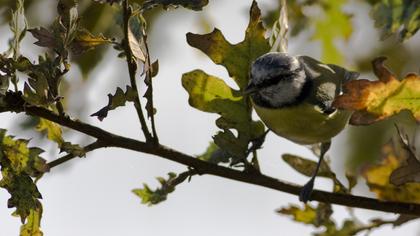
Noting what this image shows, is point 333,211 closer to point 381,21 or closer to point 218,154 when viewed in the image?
point 218,154

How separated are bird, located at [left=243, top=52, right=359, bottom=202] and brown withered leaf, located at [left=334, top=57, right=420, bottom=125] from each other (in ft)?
3.48

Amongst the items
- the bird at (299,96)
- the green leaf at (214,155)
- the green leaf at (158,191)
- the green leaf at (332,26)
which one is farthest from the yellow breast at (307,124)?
the green leaf at (158,191)

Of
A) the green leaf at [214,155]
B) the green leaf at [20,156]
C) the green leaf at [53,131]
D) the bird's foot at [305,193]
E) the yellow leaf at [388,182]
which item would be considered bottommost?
the yellow leaf at [388,182]

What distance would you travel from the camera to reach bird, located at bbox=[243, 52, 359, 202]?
2537 mm

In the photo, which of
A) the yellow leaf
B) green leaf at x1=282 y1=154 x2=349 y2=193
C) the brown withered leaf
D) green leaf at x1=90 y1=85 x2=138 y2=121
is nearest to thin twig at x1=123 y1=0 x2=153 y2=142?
green leaf at x1=90 y1=85 x2=138 y2=121

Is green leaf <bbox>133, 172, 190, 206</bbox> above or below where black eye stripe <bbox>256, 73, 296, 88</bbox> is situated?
below

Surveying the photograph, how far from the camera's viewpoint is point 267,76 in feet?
8.64

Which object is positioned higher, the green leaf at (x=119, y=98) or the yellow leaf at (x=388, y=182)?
the green leaf at (x=119, y=98)

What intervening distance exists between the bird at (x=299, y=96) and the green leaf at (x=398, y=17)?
3.03 feet

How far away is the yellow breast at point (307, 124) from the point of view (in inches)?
99.8

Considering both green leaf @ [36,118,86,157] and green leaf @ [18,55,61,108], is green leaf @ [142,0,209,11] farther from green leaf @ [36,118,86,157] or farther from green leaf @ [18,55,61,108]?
green leaf @ [36,118,86,157]

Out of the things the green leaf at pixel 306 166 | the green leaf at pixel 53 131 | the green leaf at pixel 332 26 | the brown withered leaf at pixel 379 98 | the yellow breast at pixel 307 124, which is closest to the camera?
the brown withered leaf at pixel 379 98

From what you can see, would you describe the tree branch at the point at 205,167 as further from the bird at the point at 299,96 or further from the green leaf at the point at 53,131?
the bird at the point at 299,96

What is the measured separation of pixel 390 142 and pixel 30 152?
96 centimetres
